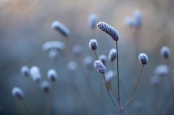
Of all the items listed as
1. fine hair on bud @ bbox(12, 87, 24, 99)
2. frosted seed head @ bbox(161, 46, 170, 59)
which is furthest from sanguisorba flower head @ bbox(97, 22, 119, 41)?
fine hair on bud @ bbox(12, 87, 24, 99)

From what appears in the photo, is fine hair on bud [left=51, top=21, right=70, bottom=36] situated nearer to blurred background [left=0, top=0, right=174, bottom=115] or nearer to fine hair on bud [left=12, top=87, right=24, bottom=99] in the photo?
fine hair on bud [left=12, top=87, right=24, bottom=99]

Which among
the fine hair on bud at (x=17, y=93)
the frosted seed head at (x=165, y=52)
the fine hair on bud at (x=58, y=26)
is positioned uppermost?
the fine hair on bud at (x=58, y=26)

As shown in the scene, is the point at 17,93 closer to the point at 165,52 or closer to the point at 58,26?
the point at 58,26

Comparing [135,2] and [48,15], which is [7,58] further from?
[135,2]

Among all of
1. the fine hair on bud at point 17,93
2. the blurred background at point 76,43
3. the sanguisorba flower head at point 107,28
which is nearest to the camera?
the sanguisorba flower head at point 107,28

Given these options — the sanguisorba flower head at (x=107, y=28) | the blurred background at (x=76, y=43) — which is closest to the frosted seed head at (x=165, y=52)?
the sanguisorba flower head at (x=107, y=28)

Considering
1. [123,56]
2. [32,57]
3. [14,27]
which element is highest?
[14,27]

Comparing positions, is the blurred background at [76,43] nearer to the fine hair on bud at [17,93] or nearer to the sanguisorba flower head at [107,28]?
the fine hair on bud at [17,93]

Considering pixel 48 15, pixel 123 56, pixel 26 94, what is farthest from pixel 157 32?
pixel 26 94

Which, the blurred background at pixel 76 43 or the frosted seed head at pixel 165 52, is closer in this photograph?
the frosted seed head at pixel 165 52
